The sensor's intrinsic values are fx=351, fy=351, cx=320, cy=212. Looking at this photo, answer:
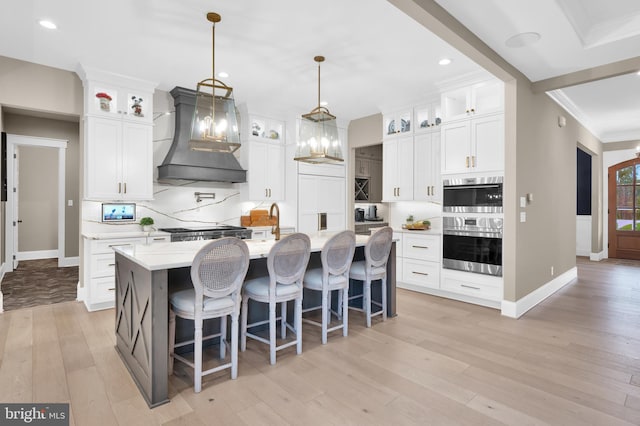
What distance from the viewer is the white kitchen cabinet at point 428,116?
4.96 metres

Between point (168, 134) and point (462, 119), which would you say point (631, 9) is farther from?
point (168, 134)

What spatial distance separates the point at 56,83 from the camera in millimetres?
4203

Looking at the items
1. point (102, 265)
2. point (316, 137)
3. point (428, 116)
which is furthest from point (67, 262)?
point (428, 116)

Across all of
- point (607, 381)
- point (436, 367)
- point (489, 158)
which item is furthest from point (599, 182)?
point (436, 367)

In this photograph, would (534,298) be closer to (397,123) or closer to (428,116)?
(428,116)

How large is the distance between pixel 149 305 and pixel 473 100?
416 cm

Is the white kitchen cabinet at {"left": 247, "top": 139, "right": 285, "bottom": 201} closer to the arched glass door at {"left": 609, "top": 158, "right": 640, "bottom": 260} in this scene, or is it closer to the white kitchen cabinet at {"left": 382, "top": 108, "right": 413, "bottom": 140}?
the white kitchen cabinet at {"left": 382, "top": 108, "right": 413, "bottom": 140}

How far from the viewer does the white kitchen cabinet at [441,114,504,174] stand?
13.4ft

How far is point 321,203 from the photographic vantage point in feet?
20.3

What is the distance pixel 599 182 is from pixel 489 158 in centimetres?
540

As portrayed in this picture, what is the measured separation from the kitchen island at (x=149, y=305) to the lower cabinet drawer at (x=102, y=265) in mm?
1407


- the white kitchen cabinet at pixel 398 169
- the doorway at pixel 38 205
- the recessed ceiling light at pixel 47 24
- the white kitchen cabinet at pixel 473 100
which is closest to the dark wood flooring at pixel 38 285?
the doorway at pixel 38 205

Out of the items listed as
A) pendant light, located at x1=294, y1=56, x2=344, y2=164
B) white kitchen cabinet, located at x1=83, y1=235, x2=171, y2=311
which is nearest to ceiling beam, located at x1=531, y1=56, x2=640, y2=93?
pendant light, located at x1=294, y1=56, x2=344, y2=164

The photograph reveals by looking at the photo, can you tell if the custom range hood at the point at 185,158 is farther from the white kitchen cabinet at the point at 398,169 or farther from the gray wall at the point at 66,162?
the white kitchen cabinet at the point at 398,169
